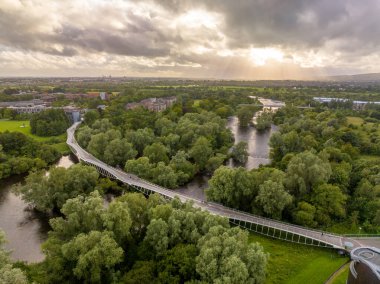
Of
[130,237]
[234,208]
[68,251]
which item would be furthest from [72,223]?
[234,208]

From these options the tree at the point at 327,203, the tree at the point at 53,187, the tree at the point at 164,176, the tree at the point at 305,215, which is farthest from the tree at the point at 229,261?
the tree at the point at 53,187

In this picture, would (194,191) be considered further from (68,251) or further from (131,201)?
(68,251)

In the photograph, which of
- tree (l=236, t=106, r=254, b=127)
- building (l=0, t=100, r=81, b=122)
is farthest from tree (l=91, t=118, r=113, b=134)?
tree (l=236, t=106, r=254, b=127)

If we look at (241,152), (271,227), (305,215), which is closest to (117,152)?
(241,152)

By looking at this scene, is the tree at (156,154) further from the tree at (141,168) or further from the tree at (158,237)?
the tree at (158,237)

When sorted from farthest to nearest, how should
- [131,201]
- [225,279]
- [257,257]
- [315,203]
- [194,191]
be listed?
[194,191]
[315,203]
[131,201]
[257,257]
[225,279]

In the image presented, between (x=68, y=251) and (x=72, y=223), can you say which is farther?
(x=72, y=223)

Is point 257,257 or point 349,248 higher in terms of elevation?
point 257,257

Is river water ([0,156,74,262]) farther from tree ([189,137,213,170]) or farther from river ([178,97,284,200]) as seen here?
tree ([189,137,213,170])
